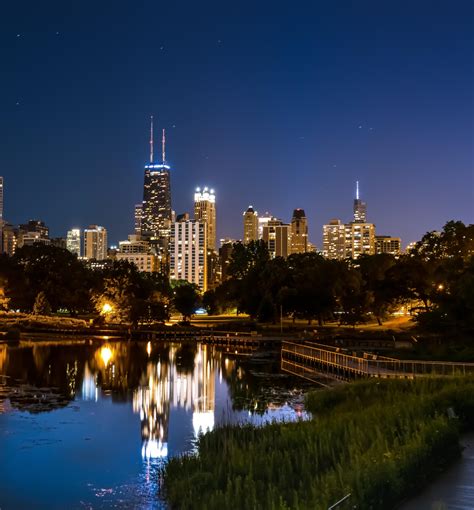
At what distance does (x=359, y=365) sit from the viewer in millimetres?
44469

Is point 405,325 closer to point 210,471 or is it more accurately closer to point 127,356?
point 127,356

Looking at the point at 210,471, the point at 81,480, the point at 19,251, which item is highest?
the point at 19,251

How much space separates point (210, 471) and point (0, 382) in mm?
29376

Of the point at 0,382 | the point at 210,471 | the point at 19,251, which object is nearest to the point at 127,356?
the point at 0,382

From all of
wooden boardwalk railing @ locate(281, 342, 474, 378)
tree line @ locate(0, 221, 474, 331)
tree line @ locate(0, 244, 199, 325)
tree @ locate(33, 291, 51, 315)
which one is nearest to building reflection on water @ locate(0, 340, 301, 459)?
wooden boardwalk railing @ locate(281, 342, 474, 378)

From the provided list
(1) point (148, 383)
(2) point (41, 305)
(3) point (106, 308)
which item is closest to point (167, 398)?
(1) point (148, 383)

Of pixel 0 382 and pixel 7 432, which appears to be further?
pixel 0 382

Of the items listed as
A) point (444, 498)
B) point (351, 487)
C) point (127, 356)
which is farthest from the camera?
point (127, 356)

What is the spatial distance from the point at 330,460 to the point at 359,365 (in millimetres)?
29396

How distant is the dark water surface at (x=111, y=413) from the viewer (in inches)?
821

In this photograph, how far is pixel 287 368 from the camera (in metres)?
56.1

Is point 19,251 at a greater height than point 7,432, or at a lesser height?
greater

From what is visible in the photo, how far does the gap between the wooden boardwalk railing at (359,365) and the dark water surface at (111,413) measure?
2352 millimetres

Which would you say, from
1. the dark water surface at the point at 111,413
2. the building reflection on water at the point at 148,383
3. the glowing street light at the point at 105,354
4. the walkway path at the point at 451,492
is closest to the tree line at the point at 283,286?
the building reflection on water at the point at 148,383
